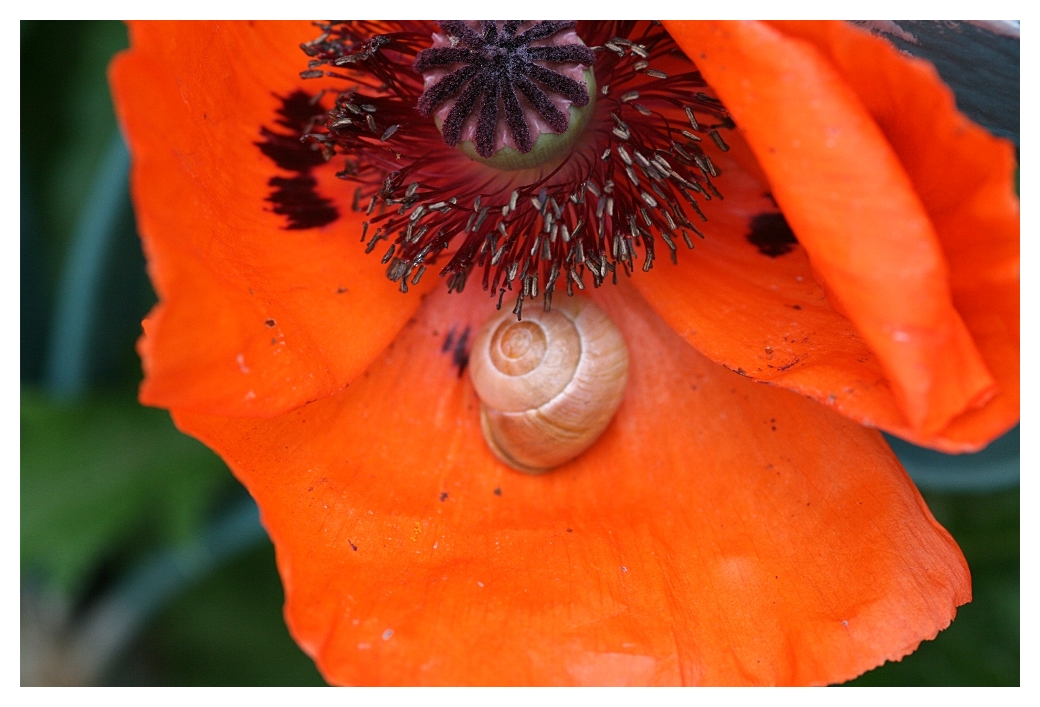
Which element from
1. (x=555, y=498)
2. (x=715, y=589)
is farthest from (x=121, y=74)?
(x=715, y=589)

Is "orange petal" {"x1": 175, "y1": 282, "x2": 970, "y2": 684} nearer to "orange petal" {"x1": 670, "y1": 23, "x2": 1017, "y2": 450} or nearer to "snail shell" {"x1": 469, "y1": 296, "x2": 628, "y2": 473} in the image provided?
"snail shell" {"x1": 469, "y1": 296, "x2": 628, "y2": 473}

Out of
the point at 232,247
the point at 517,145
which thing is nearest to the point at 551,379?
the point at 517,145


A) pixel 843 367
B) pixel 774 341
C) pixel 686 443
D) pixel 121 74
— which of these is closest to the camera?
pixel 121 74

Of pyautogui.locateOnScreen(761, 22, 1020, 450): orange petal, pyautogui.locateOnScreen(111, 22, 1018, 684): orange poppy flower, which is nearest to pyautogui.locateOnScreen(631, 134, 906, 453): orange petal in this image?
pyautogui.locateOnScreen(111, 22, 1018, 684): orange poppy flower

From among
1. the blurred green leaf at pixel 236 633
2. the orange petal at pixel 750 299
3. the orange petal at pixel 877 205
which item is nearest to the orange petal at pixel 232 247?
the orange petal at pixel 750 299

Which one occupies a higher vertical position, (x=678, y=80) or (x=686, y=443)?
(x=678, y=80)

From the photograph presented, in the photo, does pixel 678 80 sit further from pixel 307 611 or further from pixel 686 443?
pixel 307 611
